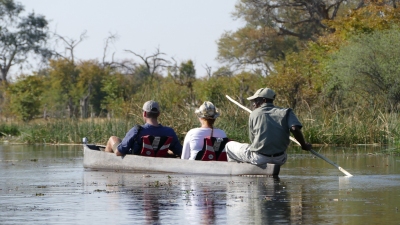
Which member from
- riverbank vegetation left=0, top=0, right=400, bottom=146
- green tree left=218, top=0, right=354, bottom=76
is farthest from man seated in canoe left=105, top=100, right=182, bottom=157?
green tree left=218, top=0, right=354, bottom=76

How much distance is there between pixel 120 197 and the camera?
1182 centimetres

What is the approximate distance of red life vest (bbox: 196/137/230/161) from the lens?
15133mm

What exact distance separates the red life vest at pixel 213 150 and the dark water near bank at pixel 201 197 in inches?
20.3

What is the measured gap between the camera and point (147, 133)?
51.8ft

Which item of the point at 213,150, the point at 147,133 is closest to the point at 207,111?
the point at 213,150

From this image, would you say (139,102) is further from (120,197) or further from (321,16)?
(321,16)

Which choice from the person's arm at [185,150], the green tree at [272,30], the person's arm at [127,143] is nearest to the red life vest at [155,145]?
the person's arm at [127,143]

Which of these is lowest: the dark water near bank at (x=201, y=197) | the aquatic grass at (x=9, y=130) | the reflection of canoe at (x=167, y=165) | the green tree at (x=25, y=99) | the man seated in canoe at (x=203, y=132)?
the dark water near bank at (x=201, y=197)

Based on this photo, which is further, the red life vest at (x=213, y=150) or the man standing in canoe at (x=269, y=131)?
the red life vest at (x=213, y=150)

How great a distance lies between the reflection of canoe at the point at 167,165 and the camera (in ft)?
47.6

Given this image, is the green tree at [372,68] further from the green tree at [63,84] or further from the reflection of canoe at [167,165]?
the green tree at [63,84]

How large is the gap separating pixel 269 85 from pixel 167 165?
1034 inches

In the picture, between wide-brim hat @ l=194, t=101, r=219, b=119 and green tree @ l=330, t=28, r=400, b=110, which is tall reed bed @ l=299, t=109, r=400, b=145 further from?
wide-brim hat @ l=194, t=101, r=219, b=119

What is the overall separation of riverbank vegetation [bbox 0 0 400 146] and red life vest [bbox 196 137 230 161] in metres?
8.27
